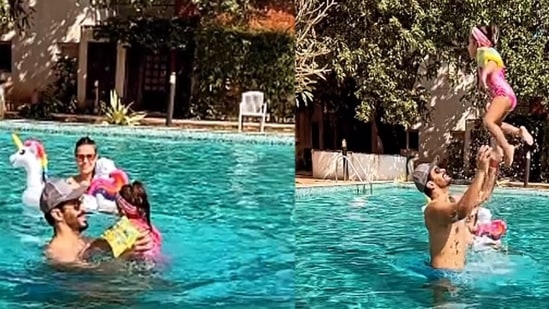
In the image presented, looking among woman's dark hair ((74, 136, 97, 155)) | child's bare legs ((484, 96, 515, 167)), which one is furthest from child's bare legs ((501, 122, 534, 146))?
woman's dark hair ((74, 136, 97, 155))

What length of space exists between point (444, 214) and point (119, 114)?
870mm

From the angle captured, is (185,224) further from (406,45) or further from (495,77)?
(495,77)

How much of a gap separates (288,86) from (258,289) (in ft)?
1.43

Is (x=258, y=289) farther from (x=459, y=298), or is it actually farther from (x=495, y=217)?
(x=495, y=217)

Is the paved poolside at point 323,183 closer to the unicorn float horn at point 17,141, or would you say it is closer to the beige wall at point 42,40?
the beige wall at point 42,40

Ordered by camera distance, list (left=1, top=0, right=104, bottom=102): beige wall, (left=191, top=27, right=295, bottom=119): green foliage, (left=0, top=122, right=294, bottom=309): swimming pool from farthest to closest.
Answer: (left=1, top=0, right=104, bottom=102): beige wall → (left=0, top=122, right=294, bottom=309): swimming pool → (left=191, top=27, right=295, bottom=119): green foliage

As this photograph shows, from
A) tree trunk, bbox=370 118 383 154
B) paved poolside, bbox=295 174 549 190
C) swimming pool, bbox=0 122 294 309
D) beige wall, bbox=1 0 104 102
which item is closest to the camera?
swimming pool, bbox=0 122 294 309

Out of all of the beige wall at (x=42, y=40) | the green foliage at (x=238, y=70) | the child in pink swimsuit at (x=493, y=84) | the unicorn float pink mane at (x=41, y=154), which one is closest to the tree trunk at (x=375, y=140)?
the child in pink swimsuit at (x=493, y=84)

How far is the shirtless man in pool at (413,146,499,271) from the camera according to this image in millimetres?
2316

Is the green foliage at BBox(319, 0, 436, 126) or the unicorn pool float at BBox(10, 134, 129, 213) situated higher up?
the green foliage at BBox(319, 0, 436, 126)

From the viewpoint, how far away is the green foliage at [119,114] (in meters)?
2.06

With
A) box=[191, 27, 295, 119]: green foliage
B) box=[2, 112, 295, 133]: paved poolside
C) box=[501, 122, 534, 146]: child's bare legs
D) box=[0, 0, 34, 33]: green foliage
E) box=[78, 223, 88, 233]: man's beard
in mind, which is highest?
box=[0, 0, 34, 33]: green foliage

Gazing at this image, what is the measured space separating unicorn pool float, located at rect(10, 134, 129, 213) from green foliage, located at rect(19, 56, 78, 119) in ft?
0.74

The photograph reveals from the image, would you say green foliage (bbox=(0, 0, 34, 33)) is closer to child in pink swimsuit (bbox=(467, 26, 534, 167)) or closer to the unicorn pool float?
the unicorn pool float
